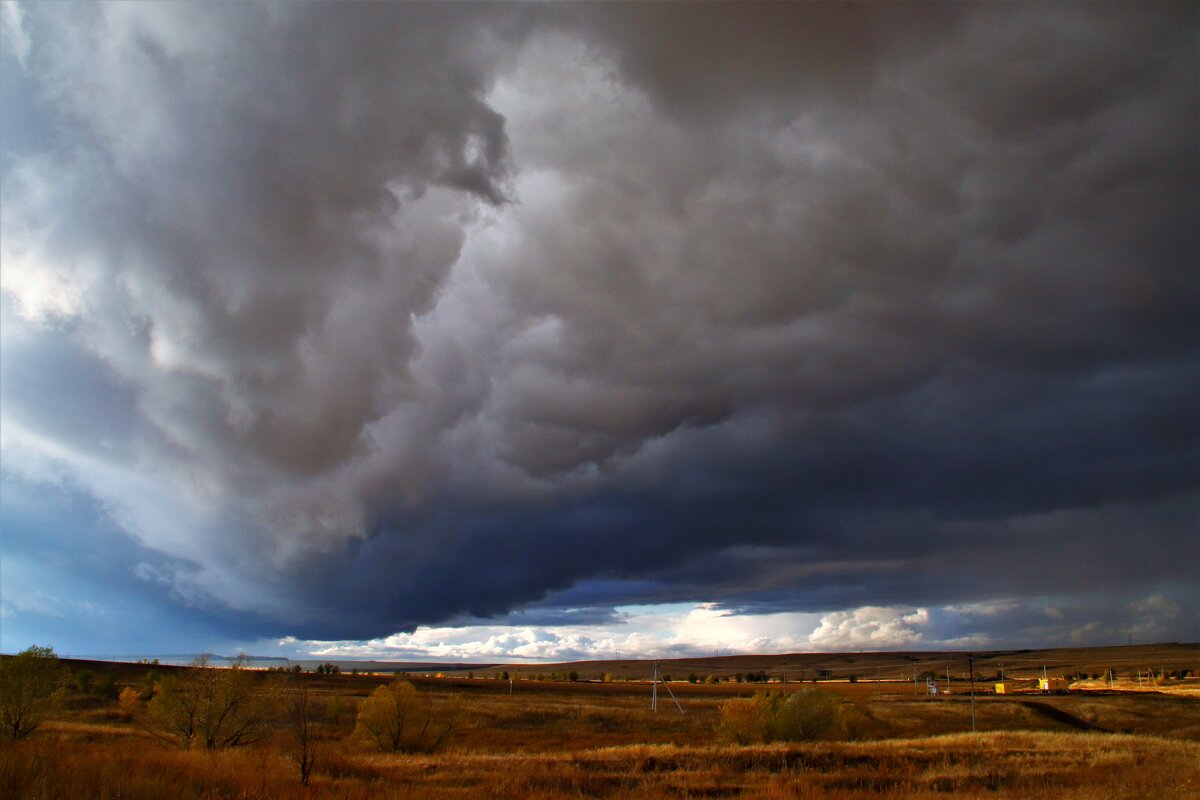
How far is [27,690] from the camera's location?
1757 inches

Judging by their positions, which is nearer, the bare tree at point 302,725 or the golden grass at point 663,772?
the golden grass at point 663,772

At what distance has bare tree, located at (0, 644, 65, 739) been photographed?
144ft

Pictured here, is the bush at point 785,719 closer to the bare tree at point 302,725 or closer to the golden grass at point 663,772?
the golden grass at point 663,772

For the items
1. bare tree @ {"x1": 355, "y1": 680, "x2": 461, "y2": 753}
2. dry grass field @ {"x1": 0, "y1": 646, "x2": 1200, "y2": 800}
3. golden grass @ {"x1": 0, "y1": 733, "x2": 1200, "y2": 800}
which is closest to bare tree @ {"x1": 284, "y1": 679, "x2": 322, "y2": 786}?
dry grass field @ {"x1": 0, "y1": 646, "x2": 1200, "y2": 800}

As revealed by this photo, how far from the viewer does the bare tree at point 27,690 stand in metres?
43.8

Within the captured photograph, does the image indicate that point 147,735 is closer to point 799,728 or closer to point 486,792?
point 486,792

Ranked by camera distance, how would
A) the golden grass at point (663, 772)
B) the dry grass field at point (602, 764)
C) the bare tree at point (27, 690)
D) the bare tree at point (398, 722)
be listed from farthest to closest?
1. the bare tree at point (398, 722)
2. the bare tree at point (27, 690)
3. the dry grass field at point (602, 764)
4. the golden grass at point (663, 772)

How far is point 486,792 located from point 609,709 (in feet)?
217

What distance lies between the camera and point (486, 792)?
24.0 metres

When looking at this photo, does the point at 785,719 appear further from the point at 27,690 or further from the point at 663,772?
the point at 27,690

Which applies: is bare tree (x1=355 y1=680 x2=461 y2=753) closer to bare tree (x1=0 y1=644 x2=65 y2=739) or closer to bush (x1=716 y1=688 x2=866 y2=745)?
bare tree (x1=0 y1=644 x2=65 y2=739)

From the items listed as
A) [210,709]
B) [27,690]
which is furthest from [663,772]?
[27,690]

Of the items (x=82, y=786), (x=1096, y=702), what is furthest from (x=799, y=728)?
(x=1096, y=702)

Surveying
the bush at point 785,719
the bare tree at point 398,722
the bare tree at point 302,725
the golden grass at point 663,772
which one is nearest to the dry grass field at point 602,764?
the golden grass at point 663,772
